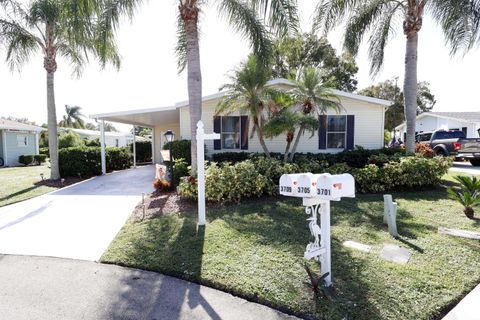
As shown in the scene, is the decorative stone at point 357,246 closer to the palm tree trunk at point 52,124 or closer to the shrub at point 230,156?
the shrub at point 230,156

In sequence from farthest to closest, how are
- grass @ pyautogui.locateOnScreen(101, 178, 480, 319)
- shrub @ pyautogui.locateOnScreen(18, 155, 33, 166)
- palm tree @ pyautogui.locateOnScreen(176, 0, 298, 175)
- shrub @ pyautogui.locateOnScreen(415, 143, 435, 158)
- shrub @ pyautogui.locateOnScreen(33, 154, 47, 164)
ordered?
shrub @ pyautogui.locateOnScreen(33, 154, 47, 164), shrub @ pyautogui.locateOnScreen(18, 155, 33, 166), shrub @ pyautogui.locateOnScreen(415, 143, 435, 158), palm tree @ pyautogui.locateOnScreen(176, 0, 298, 175), grass @ pyautogui.locateOnScreen(101, 178, 480, 319)

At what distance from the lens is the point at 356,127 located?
12203mm

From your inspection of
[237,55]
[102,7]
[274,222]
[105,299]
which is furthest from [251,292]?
[237,55]

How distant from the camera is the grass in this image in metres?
2.90

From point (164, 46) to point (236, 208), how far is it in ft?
22.5

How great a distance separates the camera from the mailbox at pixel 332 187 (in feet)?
9.46

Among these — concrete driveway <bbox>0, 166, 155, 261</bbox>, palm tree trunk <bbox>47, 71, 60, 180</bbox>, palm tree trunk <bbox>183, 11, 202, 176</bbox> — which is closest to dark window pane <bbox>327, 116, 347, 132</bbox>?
palm tree trunk <bbox>183, 11, 202, 176</bbox>

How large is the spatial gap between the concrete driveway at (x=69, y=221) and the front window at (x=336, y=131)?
7835mm

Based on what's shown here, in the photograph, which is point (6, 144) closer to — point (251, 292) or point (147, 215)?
point (147, 215)

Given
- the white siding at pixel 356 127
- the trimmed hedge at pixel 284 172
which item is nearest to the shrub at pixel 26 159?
the white siding at pixel 356 127

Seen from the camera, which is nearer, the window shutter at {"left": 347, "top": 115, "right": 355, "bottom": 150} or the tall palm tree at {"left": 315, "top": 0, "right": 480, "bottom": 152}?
the tall palm tree at {"left": 315, "top": 0, "right": 480, "bottom": 152}

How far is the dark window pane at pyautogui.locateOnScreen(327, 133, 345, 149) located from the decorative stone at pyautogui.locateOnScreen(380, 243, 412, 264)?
8411 mm

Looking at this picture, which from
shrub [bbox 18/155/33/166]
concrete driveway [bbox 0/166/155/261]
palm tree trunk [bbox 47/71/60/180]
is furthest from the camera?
shrub [bbox 18/155/33/166]

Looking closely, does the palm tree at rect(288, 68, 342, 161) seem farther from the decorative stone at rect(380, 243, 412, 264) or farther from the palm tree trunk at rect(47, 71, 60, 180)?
the palm tree trunk at rect(47, 71, 60, 180)
